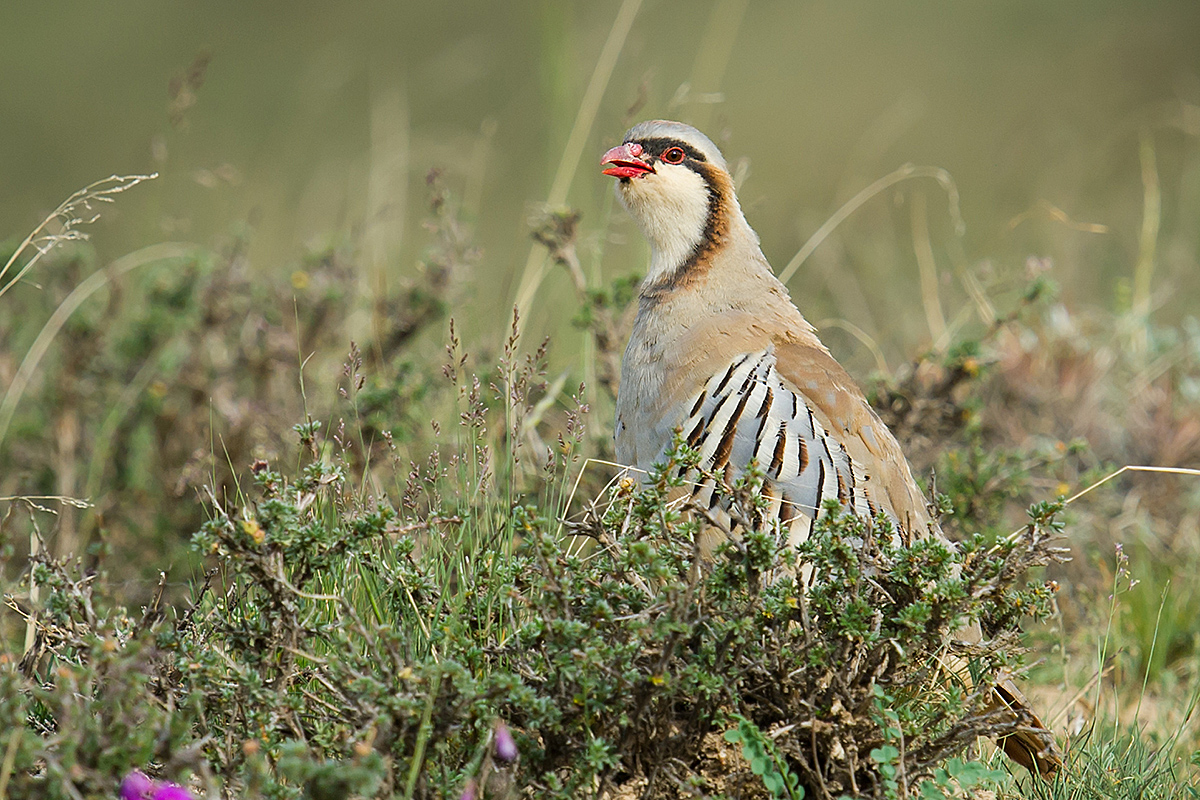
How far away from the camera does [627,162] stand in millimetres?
3689

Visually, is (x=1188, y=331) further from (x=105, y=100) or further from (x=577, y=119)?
(x=105, y=100)

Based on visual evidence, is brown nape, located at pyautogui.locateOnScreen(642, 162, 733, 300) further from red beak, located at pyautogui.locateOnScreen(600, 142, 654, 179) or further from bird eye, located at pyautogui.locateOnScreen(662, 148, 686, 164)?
red beak, located at pyautogui.locateOnScreen(600, 142, 654, 179)

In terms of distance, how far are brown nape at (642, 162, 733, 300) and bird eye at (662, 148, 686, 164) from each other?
0.05m

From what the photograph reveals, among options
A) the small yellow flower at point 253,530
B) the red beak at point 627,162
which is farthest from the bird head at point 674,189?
the small yellow flower at point 253,530

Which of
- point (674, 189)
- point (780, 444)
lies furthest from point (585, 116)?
point (780, 444)

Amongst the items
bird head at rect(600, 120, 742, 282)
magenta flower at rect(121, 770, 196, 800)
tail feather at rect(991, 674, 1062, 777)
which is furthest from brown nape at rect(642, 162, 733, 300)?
magenta flower at rect(121, 770, 196, 800)

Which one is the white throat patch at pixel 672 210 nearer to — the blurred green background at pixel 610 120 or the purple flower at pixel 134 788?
the blurred green background at pixel 610 120

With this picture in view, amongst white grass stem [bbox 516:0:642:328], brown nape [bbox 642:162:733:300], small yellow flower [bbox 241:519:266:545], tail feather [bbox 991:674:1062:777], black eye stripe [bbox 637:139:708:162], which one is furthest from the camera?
white grass stem [bbox 516:0:642:328]

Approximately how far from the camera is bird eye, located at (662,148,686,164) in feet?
12.1

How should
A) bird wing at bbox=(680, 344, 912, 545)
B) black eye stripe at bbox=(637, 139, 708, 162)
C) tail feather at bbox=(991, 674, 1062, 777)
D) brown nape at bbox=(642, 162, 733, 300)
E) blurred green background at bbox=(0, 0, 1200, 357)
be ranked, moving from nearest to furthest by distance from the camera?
tail feather at bbox=(991, 674, 1062, 777), bird wing at bbox=(680, 344, 912, 545), brown nape at bbox=(642, 162, 733, 300), black eye stripe at bbox=(637, 139, 708, 162), blurred green background at bbox=(0, 0, 1200, 357)

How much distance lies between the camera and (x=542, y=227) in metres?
4.23

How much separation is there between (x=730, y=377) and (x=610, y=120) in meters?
4.78

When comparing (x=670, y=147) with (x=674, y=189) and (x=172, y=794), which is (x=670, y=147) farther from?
(x=172, y=794)

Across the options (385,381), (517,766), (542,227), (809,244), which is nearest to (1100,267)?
(809,244)
